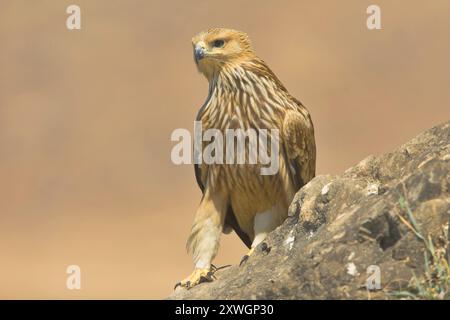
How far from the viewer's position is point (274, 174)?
7.96m

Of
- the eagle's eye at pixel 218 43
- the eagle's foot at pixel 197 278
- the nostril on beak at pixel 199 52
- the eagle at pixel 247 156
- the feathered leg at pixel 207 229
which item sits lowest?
the eagle's foot at pixel 197 278

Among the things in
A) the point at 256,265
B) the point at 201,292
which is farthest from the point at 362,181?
the point at 201,292

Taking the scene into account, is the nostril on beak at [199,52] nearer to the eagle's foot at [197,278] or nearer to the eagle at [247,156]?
the eagle at [247,156]

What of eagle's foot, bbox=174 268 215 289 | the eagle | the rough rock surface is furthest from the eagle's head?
the rough rock surface

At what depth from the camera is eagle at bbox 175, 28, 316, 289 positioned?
794 cm

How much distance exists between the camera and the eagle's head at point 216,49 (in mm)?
8195

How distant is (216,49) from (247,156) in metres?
1.05

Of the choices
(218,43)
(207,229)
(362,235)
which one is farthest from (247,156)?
(362,235)

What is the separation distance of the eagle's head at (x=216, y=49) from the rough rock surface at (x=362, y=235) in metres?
2.16

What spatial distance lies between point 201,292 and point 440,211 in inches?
80.8

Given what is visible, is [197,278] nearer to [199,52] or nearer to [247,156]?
[247,156]

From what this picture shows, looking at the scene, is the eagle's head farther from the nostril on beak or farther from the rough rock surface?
the rough rock surface

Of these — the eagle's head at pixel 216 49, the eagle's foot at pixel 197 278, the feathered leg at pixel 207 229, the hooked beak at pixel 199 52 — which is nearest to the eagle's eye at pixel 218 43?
the eagle's head at pixel 216 49
